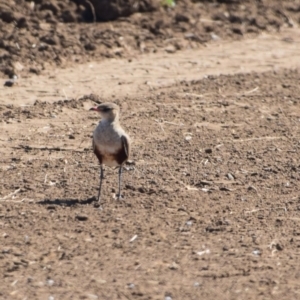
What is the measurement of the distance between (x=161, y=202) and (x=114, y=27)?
6.67m

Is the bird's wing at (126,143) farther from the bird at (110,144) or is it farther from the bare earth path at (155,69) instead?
the bare earth path at (155,69)

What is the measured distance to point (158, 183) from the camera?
1012 centimetres

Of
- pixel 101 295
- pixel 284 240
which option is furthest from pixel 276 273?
pixel 101 295

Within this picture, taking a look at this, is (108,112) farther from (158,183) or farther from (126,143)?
(158,183)

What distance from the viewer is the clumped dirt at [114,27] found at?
1418cm

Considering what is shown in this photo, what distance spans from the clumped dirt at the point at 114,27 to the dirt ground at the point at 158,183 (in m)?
0.22

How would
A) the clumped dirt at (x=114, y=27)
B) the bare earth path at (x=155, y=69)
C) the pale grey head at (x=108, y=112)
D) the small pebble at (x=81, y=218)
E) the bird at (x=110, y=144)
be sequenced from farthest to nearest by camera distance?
the clumped dirt at (x=114, y=27) < the bare earth path at (x=155, y=69) < the pale grey head at (x=108, y=112) < the bird at (x=110, y=144) < the small pebble at (x=81, y=218)

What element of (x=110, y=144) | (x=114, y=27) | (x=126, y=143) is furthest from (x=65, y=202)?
(x=114, y=27)

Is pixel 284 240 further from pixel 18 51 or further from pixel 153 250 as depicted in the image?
pixel 18 51

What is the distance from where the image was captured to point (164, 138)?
38.3 ft

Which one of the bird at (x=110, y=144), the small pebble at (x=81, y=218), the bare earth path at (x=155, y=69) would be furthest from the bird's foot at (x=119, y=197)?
the bare earth path at (x=155, y=69)

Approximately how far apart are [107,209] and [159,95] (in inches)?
160

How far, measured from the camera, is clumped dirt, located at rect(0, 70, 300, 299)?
797cm

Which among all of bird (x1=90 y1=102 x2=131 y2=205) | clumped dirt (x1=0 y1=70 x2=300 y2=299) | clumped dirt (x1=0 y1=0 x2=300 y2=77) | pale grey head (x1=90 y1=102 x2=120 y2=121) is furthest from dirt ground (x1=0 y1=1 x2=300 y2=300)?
pale grey head (x1=90 y1=102 x2=120 y2=121)
